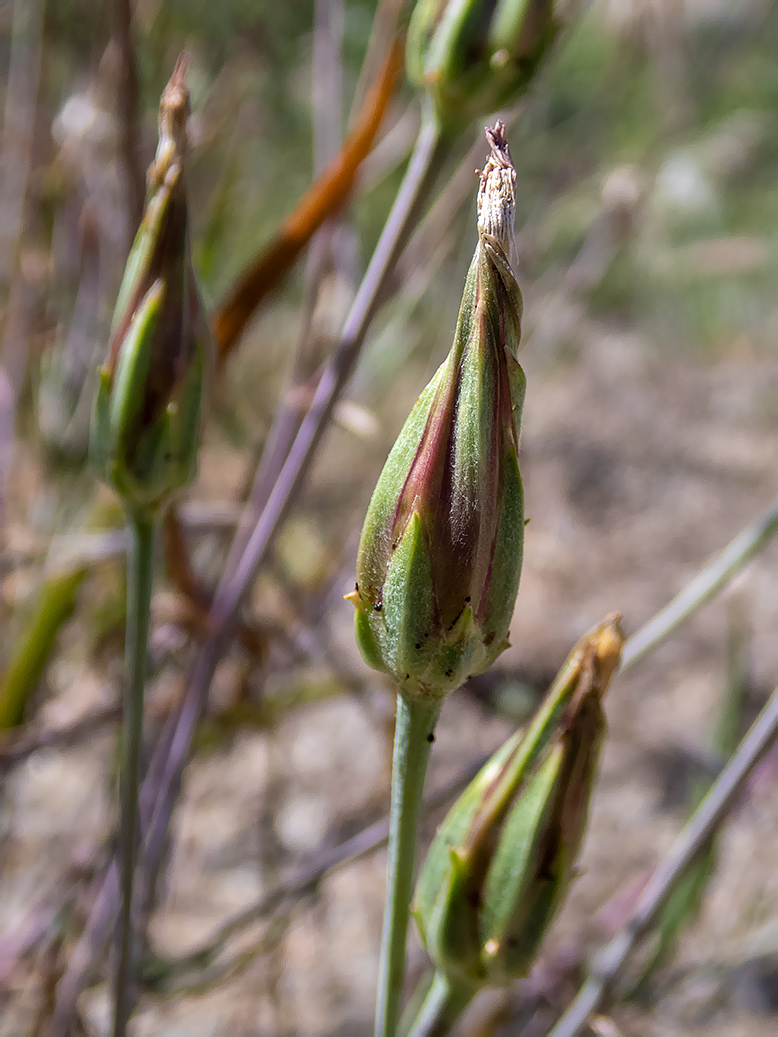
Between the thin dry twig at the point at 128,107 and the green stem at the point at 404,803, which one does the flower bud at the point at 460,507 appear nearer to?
the green stem at the point at 404,803

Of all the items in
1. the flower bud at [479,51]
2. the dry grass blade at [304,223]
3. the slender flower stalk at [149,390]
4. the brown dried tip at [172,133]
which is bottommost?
the slender flower stalk at [149,390]

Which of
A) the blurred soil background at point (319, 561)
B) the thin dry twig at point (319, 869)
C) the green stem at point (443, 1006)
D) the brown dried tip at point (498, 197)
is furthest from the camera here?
the blurred soil background at point (319, 561)

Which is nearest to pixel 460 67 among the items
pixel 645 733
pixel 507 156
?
pixel 507 156

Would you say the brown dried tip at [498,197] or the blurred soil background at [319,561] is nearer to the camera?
the brown dried tip at [498,197]

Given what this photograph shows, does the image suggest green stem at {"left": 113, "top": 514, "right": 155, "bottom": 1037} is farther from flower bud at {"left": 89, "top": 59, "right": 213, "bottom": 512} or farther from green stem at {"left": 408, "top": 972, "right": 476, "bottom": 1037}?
green stem at {"left": 408, "top": 972, "right": 476, "bottom": 1037}

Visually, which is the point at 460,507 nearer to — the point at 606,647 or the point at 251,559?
the point at 606,647

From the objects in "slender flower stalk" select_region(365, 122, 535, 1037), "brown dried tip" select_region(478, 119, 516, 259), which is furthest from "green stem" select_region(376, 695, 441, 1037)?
"brown dried tip" select_region(478, 119, 516, 259)

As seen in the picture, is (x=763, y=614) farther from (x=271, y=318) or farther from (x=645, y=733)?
(x=271, y=318)

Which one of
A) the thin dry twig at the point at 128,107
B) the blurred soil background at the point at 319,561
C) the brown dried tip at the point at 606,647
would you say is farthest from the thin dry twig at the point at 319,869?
the thin dry twig at the point at 128,107
